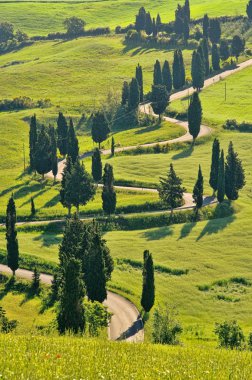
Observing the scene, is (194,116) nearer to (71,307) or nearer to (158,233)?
(158,233)

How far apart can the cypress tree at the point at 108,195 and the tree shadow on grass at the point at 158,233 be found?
12461 millimetres

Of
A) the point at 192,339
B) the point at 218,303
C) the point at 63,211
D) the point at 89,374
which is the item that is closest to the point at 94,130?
the point at 63,211

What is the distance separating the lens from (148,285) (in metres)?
85.8

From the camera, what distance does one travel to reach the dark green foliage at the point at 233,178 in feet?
450

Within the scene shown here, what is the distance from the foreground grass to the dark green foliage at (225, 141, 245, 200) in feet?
330

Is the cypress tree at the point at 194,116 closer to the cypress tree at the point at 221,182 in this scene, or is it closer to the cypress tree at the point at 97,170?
the cypress tree at the point at 97,170

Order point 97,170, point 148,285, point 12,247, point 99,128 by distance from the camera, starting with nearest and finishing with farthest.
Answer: point 148,285
point 12,247
point 97,170
point 99,128

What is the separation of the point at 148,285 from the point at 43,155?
8039 cm

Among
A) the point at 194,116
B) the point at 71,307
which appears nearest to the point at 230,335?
the point at 71,307

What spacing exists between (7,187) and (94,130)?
38.8 m

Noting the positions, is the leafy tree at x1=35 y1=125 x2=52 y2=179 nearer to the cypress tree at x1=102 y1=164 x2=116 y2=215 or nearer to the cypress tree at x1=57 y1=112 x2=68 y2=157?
the cypress tree at x1=57 y1=112 x2=68 y2=157

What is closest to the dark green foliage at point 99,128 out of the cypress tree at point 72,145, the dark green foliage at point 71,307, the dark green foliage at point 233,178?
the cypress tree at point 72,145

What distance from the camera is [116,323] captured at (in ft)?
276

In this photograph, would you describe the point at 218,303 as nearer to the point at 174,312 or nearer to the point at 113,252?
the point at 174,312
